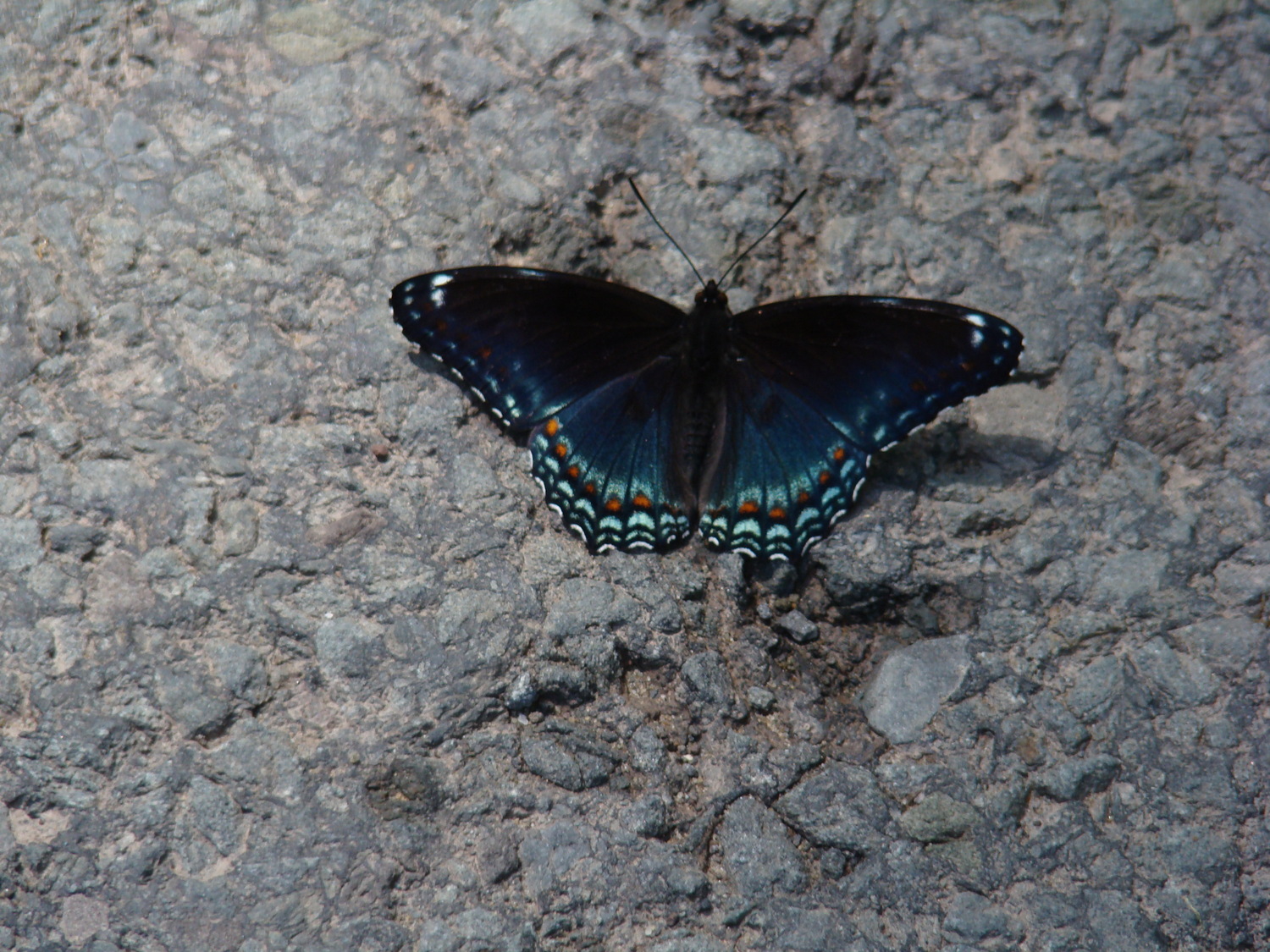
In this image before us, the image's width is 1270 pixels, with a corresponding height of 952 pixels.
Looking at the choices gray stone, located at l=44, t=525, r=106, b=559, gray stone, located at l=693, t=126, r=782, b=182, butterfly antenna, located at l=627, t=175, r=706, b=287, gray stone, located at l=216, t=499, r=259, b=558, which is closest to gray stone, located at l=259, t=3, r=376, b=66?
butterfly antenna, located at l=627, t=175, r=706, b=287

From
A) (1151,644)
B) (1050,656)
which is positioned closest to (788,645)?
(1050,656)

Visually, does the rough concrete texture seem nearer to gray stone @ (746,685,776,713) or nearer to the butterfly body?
gray stone @ (746,685,776,713)

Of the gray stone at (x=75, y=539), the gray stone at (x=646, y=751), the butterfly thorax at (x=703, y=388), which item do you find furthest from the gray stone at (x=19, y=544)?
the butterfly thorax at (x=703, y=388)


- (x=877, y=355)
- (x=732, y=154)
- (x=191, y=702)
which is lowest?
(x=191, y=702)

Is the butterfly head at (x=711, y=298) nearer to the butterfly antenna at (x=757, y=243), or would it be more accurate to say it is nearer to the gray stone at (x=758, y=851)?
the butterfly antenna at (x=757, y=243)

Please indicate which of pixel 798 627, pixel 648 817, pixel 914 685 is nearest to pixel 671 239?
pixel 798 627

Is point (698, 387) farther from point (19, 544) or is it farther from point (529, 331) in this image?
point (19, 544)
